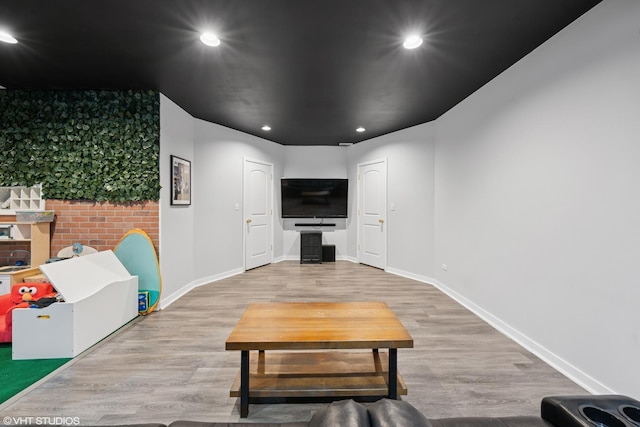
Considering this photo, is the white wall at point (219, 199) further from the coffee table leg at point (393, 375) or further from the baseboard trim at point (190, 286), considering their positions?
the coffee table leg at point (393, 375)

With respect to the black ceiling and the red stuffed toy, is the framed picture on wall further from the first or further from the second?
the red stuffed toy

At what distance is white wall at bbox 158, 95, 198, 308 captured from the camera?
3584mm

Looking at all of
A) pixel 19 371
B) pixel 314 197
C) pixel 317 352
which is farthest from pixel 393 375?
pixel 314 197

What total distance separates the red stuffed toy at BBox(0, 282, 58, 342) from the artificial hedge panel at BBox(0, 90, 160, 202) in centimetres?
112

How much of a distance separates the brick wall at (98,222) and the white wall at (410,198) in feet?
12.9

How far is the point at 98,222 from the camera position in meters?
3.47

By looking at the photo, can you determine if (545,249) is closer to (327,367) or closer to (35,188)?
(327,367)

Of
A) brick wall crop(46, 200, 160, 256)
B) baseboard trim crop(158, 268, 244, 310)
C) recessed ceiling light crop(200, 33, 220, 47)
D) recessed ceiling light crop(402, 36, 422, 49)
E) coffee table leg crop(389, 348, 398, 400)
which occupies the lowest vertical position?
baseboard trim crop(158, 268, 244, 310)

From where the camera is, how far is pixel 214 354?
2.48 m

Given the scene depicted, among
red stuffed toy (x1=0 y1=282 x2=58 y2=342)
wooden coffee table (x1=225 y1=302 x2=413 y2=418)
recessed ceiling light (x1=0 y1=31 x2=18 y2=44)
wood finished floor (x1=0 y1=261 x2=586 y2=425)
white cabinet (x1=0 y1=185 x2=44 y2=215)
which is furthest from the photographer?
white cabinet (x1=0 y1=185 x2=44 y2=215)

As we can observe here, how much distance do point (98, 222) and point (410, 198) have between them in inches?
182

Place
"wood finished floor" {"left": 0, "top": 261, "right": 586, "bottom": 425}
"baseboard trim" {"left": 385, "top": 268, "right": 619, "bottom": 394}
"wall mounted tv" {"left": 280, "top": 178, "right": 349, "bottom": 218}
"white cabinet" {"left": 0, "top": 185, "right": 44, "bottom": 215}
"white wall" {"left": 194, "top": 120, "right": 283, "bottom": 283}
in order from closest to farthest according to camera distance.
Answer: "wood finished floor" {"left": 0, "top": 261, "right": 586, "bottom": 425} < "baseboard trim" {"left": 385, "top": 268, "right": 619, "bottom": 394} < "white cabinet" {"left": 0, "top": 185, "right": 44, "bottom": 215} < "white wall" {"left": 194, "top": 120, "right": 283, "bottom": 283} < "wall mounted tv" {"left": 280, "top": 178, "right": 349, "bottom": 218}

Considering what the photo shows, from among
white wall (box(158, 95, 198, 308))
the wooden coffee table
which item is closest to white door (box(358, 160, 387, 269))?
white wall (box(158, 95, 198, 308))

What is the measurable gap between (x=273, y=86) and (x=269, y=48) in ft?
2.61
